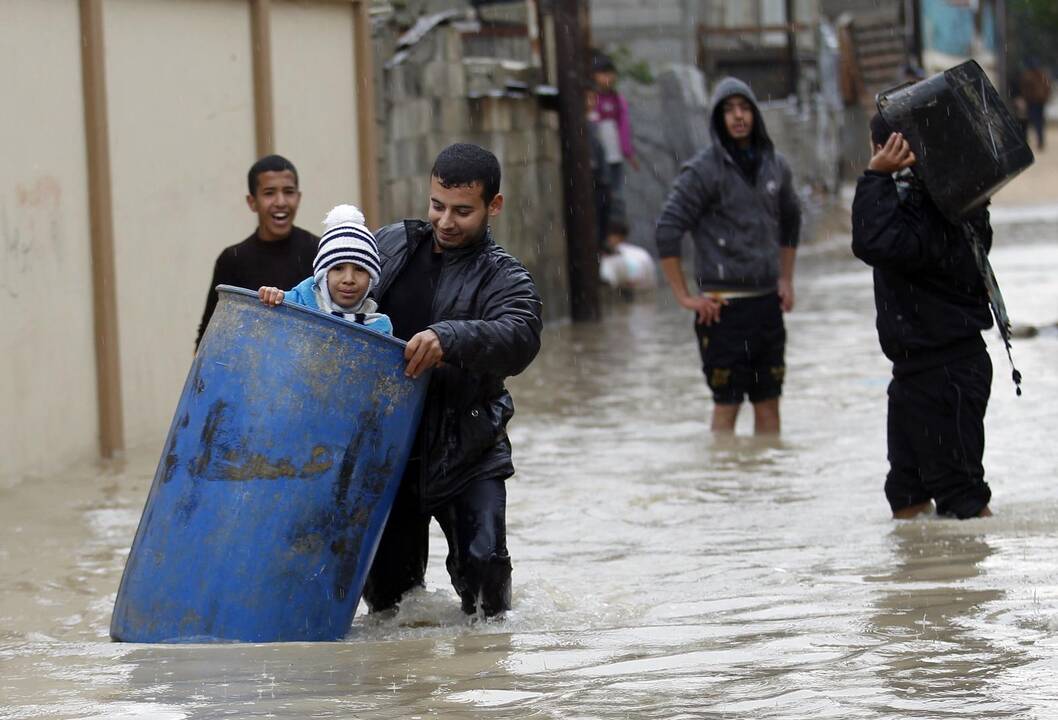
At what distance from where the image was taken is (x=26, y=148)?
27.3 ft

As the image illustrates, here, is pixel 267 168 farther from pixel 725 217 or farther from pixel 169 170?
pixel 725 217

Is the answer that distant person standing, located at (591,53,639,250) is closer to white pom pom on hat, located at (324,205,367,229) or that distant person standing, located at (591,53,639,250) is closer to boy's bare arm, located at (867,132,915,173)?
boy's bare arm, located at (867,132,915,173)

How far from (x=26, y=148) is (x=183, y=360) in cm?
160

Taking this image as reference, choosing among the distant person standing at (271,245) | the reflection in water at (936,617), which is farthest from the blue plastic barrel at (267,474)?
the distant person standing at (271,245)

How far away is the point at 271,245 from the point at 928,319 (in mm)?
2441

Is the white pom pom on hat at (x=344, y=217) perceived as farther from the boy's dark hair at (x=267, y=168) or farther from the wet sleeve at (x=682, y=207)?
the wet sleeve at (x=682, y=207)

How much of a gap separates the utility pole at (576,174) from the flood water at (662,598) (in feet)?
15.3

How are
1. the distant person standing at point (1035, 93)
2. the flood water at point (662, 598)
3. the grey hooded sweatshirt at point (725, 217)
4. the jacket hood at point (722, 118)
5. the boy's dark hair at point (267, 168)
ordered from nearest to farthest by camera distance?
the flood water at point (662, 598), the boy's dark hair at point (267, 168), the jacket hood at point (722, 118), the grey hooded sweatshirt at point (725, 217), the distant person standing at point (1035, 93)

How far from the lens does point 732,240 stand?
8922 mm

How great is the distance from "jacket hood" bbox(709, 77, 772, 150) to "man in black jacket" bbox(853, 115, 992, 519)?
7.37 feet

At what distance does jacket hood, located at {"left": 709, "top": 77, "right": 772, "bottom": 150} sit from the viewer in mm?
8773

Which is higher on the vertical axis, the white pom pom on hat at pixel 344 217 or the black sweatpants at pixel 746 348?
the white pom pom on hat at pixel 344 217

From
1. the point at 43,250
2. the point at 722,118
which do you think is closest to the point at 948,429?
the point at 722,118

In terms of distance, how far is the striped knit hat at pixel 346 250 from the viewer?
4.90 m
